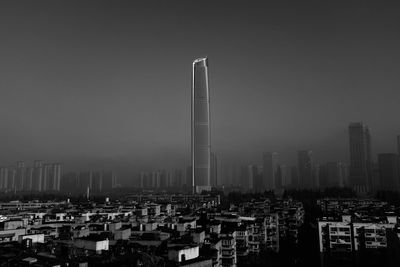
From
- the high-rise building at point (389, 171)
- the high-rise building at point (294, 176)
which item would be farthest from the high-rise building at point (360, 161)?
the high-rise building at point (294, 176)

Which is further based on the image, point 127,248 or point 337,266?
point 337,266

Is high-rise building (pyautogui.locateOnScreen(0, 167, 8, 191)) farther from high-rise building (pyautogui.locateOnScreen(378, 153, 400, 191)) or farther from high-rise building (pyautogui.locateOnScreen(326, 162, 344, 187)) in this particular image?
high-rise building (pyautogui.locateOnScreen(378, 153, 400, 191))

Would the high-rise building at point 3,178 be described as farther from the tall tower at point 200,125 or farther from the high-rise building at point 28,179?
the tall tower at point 200,125

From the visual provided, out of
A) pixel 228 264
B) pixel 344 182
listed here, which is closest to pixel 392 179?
pixel 344 182

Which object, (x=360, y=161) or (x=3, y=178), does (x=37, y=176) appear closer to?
(x=3, y=178)

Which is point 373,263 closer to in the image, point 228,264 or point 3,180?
point 228,264

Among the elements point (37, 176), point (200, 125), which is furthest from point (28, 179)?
point (200, 125)
